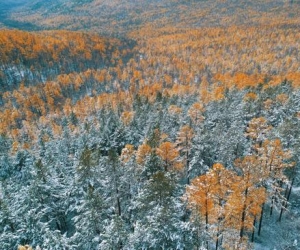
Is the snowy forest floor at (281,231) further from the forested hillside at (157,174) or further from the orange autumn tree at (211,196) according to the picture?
the orange autumn tree at (211,196)

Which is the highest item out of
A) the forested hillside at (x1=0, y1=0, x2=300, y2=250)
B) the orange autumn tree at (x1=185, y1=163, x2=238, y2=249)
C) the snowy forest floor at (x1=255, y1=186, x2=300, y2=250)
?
the orange autumn tree at (x1=185, y1=163, x2=238, y2=249)

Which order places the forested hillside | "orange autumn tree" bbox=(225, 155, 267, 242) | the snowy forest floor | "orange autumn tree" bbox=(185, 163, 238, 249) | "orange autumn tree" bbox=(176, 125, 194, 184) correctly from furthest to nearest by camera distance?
"orange autumn tree" bbox=(176, 125, 194, 184)
the snowy forest floor
the forested hillside
"orange autumn tree" bbox=(185, 163, 238, 249)
"orange autumn tree" bbox=(225, 155, 267, 242)

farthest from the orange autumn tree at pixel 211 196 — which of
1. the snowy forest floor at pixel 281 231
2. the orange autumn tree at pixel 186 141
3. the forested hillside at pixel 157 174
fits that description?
the orange autumn tree at pixel 186 141

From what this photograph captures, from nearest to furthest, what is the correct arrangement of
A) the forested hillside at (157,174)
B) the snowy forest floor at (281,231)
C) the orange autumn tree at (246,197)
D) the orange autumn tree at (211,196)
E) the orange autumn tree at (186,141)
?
the orange autumn tree at (246,197) < the orange autumn tree at (211,196) < the forested hillside at (157,174) < the snowy forest floor at (281,231) < the orange autumn tree at (186,141)

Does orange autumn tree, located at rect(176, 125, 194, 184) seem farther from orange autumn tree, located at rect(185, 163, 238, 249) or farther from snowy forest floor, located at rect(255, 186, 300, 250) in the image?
snowy forest floor, located at rect(255, 186, 300, 250)

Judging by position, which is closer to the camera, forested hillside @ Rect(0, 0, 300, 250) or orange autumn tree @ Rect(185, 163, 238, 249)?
orange autumn tree @ Rect(185, 163, 238, 249)

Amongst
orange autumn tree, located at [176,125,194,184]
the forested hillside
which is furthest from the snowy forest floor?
orange autumn tree, located at [176,125,194,184]

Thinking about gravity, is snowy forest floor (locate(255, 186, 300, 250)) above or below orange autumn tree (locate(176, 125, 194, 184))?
below

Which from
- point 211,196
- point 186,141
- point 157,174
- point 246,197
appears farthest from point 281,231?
point 157,174

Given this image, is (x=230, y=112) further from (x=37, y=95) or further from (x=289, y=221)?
(x=37, y=95)

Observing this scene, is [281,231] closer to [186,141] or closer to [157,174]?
[186,141]

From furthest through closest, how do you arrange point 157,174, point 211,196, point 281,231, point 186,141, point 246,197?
point 186,141 < point 281,231 < point 157,174 < point 246,197 < point 211,196
